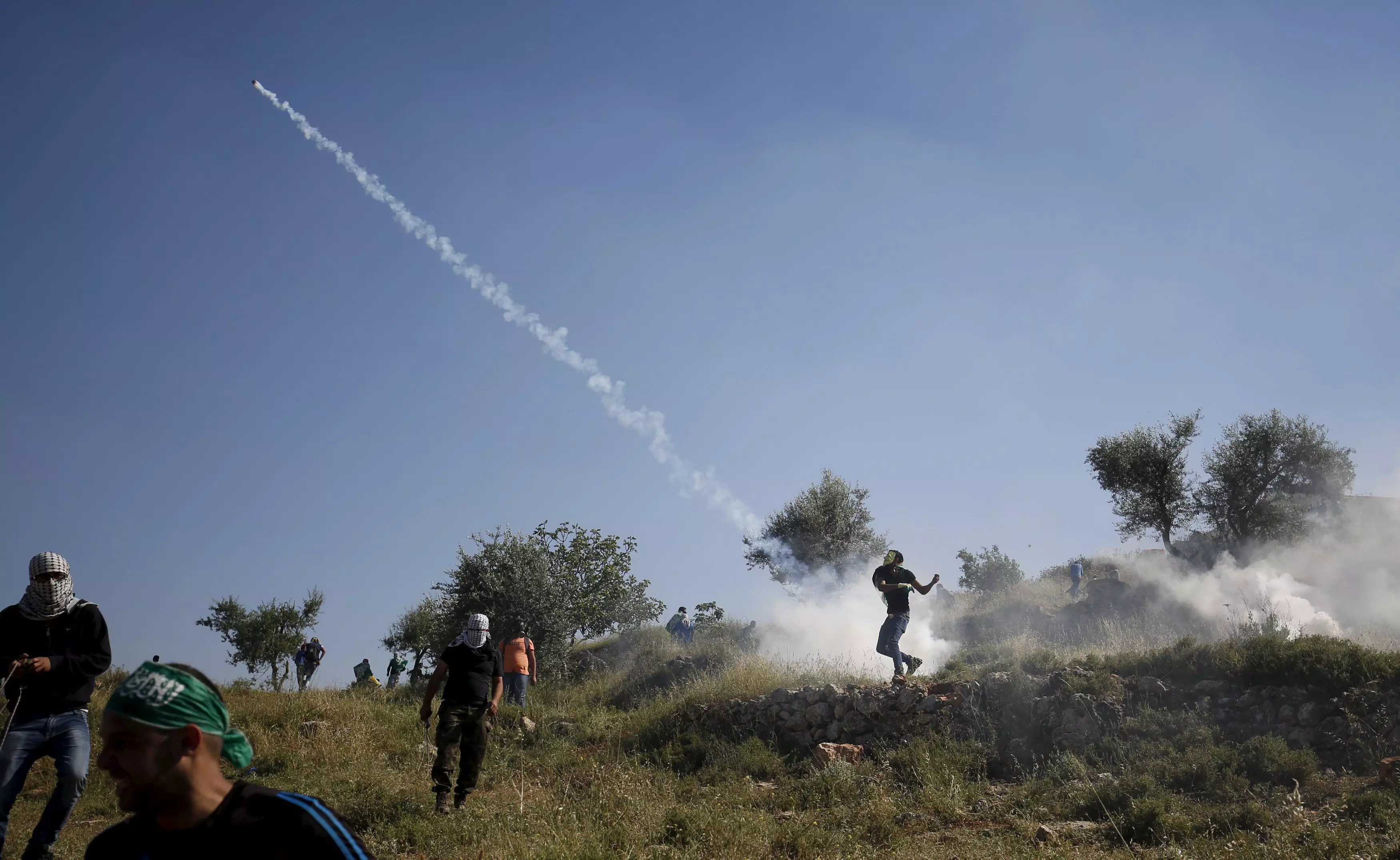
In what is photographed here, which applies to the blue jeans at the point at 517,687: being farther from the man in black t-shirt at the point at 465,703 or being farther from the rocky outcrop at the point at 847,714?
the man in black t-shirt at the point at 465,703

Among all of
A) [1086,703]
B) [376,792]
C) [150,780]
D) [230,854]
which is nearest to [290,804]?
[230,854]

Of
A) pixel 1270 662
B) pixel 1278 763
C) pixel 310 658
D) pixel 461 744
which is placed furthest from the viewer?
pixel 310 658

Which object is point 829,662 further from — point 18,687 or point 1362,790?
point 18,687

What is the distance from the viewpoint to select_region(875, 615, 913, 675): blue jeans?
12617 millimetres

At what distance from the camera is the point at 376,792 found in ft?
27.7

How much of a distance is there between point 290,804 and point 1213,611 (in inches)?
967

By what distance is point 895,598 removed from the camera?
41.5 feet

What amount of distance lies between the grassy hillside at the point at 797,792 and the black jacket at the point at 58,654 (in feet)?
9.20

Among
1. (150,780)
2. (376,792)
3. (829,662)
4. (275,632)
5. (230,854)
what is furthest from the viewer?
(275,632)

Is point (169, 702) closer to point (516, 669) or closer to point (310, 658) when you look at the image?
point (516, 669)

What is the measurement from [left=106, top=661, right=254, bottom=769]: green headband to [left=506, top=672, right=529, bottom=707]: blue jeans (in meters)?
13.3

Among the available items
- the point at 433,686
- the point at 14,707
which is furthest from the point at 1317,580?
the point at 14,707

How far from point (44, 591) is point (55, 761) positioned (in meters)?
1.08

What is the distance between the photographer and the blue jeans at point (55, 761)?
182 inches
